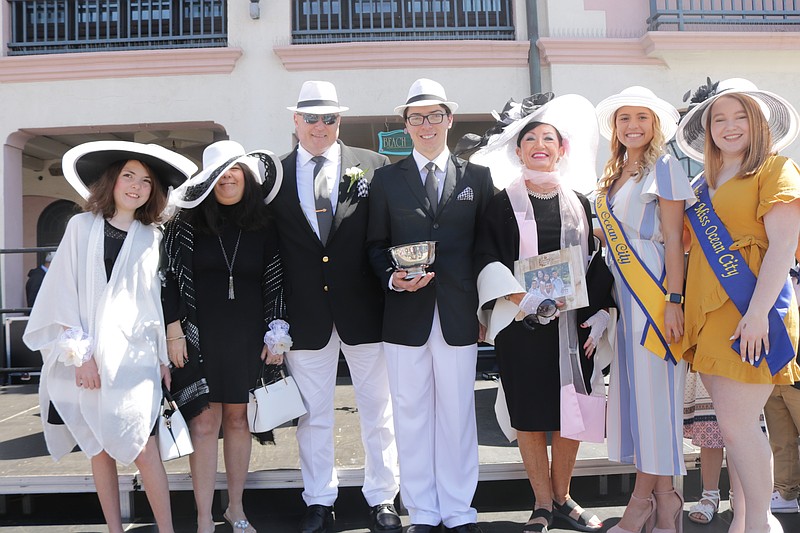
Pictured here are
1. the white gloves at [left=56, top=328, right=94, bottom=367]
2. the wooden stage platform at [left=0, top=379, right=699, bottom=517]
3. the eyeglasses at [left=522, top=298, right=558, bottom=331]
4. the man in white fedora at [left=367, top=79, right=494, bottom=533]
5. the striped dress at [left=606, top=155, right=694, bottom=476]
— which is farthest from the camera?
the wooden stage platform at [left=0, top=379, right=699, bottom=517]

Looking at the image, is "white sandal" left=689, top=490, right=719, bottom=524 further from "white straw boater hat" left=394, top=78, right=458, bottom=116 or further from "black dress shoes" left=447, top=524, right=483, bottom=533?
"white straw boater hat" left=394, top=78, right=458, bottom=116

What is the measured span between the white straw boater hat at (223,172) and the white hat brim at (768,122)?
2.05m

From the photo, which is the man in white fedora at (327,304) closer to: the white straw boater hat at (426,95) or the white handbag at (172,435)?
the white straw boater hat at (426,95)

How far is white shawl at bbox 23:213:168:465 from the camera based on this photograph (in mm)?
2885

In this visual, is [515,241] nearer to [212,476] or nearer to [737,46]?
[212,476]

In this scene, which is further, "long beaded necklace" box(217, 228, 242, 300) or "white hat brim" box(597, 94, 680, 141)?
"long beaded necklace" box(217, 228, 242, 300)

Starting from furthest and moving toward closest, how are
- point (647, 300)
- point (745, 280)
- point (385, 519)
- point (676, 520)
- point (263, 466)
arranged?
1. point (263, 466)
2. point (385, 519)
3. point (676, 520)
4. point (647, 300)
5. point (745, 280)

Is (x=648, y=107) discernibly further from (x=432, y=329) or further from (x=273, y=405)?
(x=273, y=405)

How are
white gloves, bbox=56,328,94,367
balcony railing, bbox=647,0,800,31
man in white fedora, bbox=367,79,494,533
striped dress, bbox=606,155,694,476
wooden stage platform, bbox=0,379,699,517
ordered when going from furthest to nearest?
balcony railing, bbox=647,0,800,31, wooden stage platform, bbox=0,379,699,517, man in white fedora, bbox=367,79,494,533, striped dress, bbox=606,155,694,476, white gloves, bbox=56,328,94,367

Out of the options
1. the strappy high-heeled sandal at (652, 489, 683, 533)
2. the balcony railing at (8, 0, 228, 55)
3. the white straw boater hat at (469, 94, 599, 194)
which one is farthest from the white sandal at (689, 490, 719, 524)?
the balcony railing at (8, 0, 228, 55)

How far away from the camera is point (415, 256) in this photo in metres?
3.01

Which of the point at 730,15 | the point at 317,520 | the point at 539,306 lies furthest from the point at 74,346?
the point at 730,15

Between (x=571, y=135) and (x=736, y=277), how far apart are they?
1.08 meters

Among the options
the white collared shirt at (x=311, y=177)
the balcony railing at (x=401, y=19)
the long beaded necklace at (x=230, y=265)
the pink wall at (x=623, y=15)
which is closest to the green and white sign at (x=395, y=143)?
the balcony railing at (x=401, y=19)
